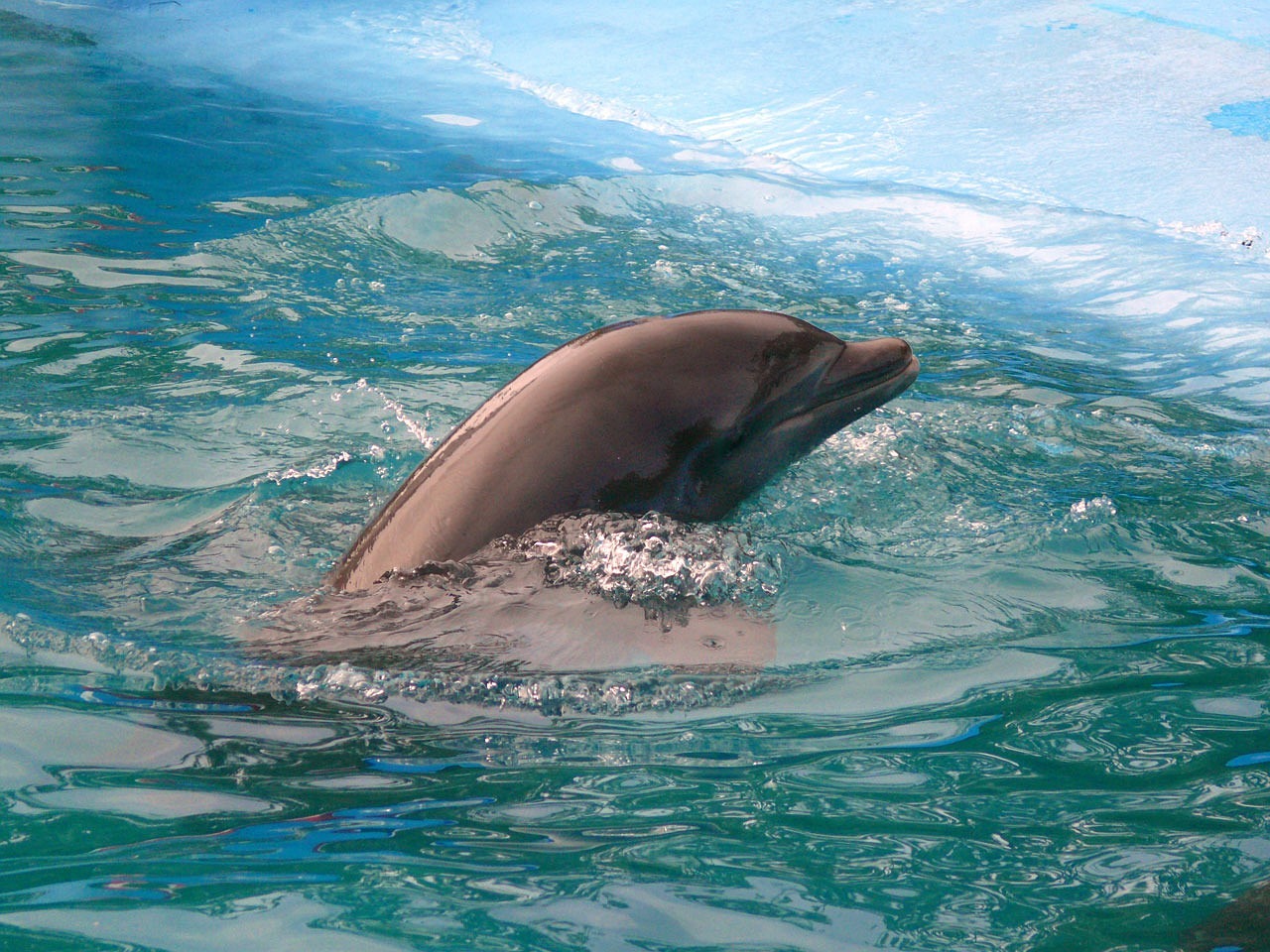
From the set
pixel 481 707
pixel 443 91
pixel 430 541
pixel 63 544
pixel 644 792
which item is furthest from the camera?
pixel 443 91

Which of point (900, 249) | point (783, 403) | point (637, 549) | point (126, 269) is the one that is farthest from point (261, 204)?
point (637, 549)

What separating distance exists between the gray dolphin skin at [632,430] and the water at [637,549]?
19 cm

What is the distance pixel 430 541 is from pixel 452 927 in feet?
4.39

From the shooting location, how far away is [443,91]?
→ 1270 cm

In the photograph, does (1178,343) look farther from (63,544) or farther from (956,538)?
(63,544)

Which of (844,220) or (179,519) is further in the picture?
(844,220)

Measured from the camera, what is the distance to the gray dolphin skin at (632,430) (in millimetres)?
3145

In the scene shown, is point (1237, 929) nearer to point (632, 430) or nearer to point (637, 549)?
point (637, 549)

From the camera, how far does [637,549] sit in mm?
3250

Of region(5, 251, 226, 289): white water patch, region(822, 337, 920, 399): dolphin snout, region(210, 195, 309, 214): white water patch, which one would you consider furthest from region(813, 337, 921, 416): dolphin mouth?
region(210, 195, 309, 214): white water patch

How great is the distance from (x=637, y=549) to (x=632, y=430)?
0.32 meters

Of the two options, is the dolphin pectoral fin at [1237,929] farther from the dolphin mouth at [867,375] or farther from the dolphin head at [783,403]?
the dolphin mouth at [867,375]

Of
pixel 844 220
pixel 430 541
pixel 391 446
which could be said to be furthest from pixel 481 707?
pixel 844 220

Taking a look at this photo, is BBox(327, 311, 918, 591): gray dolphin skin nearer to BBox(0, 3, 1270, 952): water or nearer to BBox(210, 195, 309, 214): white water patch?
BBox(0, 3, 1270, 952): water
